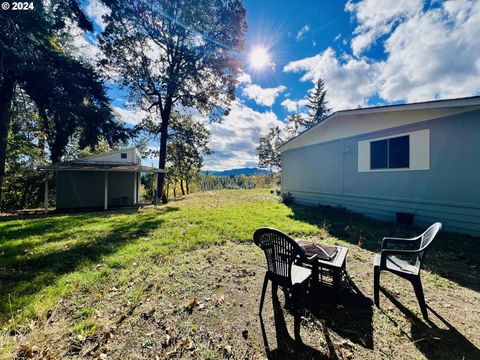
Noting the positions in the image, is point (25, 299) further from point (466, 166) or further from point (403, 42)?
point (403, 42)

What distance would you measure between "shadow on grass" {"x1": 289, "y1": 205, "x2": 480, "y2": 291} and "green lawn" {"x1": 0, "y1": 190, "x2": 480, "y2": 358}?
0.14 feet

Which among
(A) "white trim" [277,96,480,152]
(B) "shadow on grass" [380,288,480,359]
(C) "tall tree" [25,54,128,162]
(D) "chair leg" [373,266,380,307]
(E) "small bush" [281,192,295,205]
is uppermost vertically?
(C) "tall tree" [25,54,128,162]

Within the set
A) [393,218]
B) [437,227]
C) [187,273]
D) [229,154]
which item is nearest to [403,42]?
[393,218]

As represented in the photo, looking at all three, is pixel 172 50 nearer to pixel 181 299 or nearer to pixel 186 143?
pixel 186 143

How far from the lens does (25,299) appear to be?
9.14 ft

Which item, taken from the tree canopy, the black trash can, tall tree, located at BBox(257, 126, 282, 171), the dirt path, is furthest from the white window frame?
tall tree, located at BBox(257, 126, 282, 171)

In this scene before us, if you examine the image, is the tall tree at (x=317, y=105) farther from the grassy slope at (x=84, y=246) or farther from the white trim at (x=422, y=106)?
the grassy slope at (x=84, y=246)

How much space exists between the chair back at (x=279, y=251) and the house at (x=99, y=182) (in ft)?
37.0

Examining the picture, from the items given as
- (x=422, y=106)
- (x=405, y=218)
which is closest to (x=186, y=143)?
(x=422, y=106)

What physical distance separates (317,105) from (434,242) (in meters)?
30.4

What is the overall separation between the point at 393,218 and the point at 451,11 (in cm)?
675

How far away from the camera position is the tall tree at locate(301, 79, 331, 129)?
31266mm

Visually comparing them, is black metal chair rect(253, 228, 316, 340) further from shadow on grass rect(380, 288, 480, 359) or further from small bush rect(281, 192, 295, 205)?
small bush rect(281, 192, 295, 205)

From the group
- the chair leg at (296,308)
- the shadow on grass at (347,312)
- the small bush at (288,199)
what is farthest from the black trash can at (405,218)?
the chair leg at (296,308)
